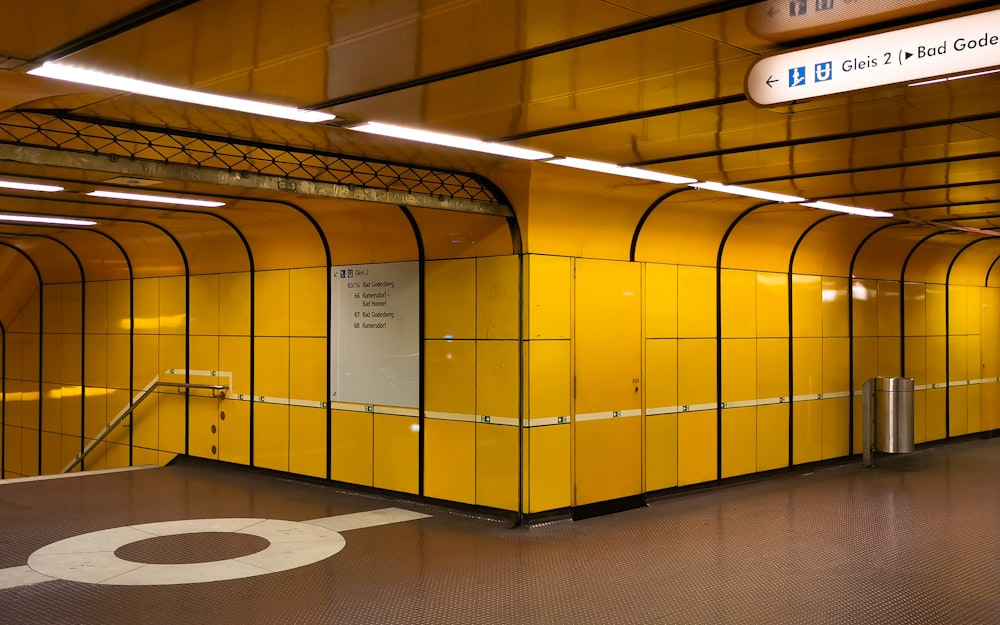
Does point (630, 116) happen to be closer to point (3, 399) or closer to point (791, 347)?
point (791, 347)

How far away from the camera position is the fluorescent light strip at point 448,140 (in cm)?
752

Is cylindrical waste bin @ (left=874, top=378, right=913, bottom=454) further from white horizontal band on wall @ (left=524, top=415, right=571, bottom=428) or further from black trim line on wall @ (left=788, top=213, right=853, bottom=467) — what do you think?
white horizontal band on wall @ (left=524, top=415, right=571, bottom=428)

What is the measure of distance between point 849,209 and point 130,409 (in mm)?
12214

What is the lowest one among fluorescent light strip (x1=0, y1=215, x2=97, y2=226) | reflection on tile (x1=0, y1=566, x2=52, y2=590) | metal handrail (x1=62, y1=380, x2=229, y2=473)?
reflection on tile (x1=0, y1=566, x2=52, y2=590)

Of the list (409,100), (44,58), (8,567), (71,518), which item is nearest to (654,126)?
(409,100)

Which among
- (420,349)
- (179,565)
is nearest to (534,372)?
(420,349)

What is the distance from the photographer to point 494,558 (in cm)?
848

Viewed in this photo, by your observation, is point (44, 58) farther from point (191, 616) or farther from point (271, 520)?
point (271, 520)

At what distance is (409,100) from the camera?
654cm

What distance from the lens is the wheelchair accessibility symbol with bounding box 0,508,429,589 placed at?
7637 millimetres

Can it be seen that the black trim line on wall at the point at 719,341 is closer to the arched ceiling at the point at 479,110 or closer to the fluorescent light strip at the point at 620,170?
the arched ceiling at the point at 479,110

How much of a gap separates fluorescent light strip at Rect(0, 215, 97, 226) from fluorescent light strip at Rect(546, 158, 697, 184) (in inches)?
345

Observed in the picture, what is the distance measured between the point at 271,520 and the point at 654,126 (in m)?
6.08

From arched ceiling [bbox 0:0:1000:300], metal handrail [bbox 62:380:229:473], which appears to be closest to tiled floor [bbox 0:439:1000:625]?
metal handrail [bbox 62:380:229:473]
